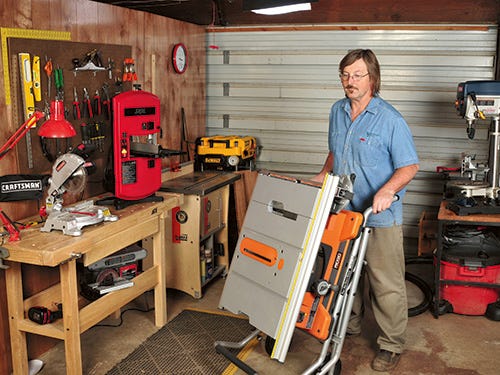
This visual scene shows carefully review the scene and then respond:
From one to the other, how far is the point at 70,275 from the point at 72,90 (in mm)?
1202

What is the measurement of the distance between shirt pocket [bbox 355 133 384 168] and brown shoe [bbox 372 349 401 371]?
110 centimetres

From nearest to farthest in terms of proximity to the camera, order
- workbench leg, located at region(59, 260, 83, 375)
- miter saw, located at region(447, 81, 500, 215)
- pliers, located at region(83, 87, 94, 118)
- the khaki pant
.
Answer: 1. workbench leg, located at region(59, 260, 83, 375)
2. the khaki pant
3. pliers, located at region(83, 87, 94, 118)
4. miter saw, located at region(447, 81, 500, 215)

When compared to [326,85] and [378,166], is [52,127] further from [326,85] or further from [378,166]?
[326,85]

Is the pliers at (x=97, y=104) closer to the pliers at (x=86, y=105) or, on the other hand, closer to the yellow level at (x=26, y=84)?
the pliers at (x=86, y=105)

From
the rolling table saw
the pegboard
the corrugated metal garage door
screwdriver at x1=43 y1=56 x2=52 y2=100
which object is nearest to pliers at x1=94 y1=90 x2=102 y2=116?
the pegboard

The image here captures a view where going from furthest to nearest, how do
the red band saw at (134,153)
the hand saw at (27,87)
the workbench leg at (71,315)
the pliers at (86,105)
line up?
the pliers at (86,105), the red band saw at (134,153), the hand saw at (27,87), the workbench leg at (71,315)

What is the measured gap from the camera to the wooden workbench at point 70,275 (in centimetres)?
271

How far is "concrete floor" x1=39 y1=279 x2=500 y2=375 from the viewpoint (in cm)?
330

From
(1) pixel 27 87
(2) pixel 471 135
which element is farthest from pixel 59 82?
(2) pixel 471 135

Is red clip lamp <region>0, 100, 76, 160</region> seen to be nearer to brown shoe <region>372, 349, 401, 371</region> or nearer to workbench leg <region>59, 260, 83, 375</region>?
workbench leg <region>59, 260, 83, 375</region>

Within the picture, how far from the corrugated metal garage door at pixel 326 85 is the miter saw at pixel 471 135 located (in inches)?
30.3

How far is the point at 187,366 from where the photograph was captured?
10.8 feet

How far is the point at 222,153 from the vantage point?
495 cm

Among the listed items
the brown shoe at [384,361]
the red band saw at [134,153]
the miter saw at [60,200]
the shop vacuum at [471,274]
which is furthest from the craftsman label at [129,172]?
the shop vacuum at [471,274]
